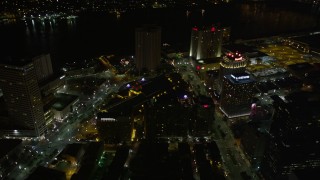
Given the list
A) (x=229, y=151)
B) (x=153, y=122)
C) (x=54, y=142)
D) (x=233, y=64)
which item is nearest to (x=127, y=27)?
(x=233, y=64)

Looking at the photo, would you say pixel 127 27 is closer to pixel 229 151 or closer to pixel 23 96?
pixel 23 96

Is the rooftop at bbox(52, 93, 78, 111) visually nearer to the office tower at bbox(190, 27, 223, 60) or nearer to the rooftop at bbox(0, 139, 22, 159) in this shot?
the rooftop at bbox(0, 139, 22, 159)

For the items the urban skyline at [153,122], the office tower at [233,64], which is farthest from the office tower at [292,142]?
the office tower at [233,64]

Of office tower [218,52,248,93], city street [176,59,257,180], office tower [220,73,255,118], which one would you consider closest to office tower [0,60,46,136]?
city street [176,59,257,180]

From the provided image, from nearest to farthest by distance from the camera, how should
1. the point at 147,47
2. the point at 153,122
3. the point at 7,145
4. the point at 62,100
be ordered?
1. the point at 7,145
2. the point at 153,122
3. the point at 62,100
4. the point at 147,47

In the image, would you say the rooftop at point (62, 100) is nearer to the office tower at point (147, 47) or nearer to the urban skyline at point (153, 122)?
the urban skyline at point (153, 122)

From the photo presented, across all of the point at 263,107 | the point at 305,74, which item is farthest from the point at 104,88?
the point at 305,74

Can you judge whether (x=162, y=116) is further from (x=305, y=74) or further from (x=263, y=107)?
(x=305, y=74)
